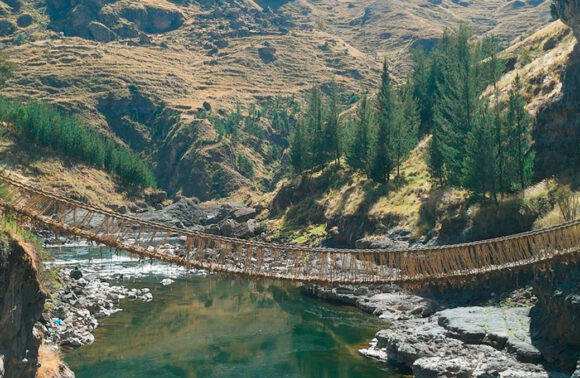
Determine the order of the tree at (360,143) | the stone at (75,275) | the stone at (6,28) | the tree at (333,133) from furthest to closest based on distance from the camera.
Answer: the stone at (6,28) → the tree at (333,133) → the tree at (360,143) → the stone at (75,275)

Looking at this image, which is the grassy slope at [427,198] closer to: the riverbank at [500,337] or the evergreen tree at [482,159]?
the evergreen tree at [482,159]

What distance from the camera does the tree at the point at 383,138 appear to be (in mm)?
42312

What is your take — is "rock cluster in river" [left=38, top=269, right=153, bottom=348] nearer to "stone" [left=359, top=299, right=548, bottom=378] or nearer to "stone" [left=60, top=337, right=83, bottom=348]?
"stone" [left=60, top=337, right=83, bottom=348]

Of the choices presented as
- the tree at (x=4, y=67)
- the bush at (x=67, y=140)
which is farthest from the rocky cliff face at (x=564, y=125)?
the bush at (x=67, y=140)

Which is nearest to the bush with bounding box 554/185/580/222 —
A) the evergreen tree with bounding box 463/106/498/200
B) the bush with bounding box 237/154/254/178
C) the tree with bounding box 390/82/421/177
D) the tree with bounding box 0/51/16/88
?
the evergreen tree with bounding box 463/106/498/200

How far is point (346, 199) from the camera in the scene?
44.6 m

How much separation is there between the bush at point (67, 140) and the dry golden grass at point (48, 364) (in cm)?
6623

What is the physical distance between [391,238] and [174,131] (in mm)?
89632

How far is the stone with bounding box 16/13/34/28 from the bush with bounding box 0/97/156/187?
10021 centimetres

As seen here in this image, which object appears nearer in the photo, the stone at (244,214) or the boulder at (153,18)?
the stone at (244,214)

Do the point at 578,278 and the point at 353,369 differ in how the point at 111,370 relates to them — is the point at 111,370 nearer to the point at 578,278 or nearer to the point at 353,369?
the point at 353,369

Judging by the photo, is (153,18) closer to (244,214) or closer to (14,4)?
(14,4)

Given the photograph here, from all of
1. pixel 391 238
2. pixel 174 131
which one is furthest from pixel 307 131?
pixel 174 131

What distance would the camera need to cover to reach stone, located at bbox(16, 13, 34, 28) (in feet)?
546
